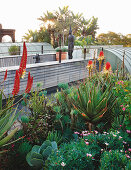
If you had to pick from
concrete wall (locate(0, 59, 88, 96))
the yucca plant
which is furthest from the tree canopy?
the yucca plant

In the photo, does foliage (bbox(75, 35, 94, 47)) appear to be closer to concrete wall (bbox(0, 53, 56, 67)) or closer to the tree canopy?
concrete wall (bbox(0, 53, 56, 67))

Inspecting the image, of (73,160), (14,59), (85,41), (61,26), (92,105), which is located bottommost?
(73,160)

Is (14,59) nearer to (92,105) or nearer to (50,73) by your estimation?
(50,73)

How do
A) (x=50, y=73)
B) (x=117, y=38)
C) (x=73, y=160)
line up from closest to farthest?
(x=73, y=160)
(x=50, y=73)
(x=117, y=38)

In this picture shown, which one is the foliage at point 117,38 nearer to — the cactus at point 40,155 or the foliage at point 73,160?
the cactus at point 40,155

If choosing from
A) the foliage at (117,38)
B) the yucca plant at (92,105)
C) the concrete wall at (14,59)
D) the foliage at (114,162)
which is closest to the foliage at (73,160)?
the foliage at (114,162)

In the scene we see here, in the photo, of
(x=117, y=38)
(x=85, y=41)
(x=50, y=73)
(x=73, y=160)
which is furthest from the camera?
(x=117, y=38)

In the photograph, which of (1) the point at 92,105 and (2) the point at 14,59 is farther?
(2) the point at 14,59

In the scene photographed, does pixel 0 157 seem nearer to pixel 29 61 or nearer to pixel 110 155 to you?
pixel 110 155

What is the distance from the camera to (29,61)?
1103 centimetres

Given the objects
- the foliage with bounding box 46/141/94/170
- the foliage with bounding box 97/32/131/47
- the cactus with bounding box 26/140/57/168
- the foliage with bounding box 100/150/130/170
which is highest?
the foliage with bounding box 97/32/131/47

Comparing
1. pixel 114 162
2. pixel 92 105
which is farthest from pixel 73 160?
pixel 92 105

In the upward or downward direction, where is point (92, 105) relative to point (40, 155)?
upward

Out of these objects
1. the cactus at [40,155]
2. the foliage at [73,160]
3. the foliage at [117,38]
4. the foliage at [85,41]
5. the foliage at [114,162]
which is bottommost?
the cactus at [40,155]
